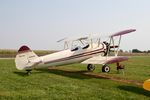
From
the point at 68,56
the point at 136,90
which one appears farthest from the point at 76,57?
the point at 136,90

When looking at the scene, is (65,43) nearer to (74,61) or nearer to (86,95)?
(74,61)

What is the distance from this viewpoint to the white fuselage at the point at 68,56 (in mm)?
18739

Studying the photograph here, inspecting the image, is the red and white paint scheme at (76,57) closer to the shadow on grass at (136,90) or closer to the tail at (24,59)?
the tail at (24,59)

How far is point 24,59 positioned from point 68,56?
386 centimetres

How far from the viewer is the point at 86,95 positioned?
436 inches

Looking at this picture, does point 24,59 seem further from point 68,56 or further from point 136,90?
point 136,90

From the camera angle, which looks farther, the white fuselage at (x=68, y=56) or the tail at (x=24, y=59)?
the white fuselage at (x=68, y=56)

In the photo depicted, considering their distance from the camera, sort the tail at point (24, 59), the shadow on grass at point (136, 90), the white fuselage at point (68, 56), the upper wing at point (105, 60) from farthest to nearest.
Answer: the upper wing at point (105, 60) → the white fuselage at point (68, 56) → the tail at point (24, 59) → the shadow on grass at point (136, 90)

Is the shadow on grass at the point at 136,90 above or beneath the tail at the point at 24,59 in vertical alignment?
beneath

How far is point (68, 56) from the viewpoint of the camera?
20.1 metres

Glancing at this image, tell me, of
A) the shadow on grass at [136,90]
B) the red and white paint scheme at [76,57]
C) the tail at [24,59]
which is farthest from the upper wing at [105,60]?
the shadow on grass at [136,90]

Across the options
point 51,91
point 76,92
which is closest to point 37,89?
point 51,91

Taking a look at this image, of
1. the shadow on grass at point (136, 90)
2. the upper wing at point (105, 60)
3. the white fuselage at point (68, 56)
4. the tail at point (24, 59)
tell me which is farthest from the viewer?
the upper wing at point (105, 60)

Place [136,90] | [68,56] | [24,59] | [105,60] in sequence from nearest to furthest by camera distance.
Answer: [136,90] → [24,59] → [68,56] → [105,60]
